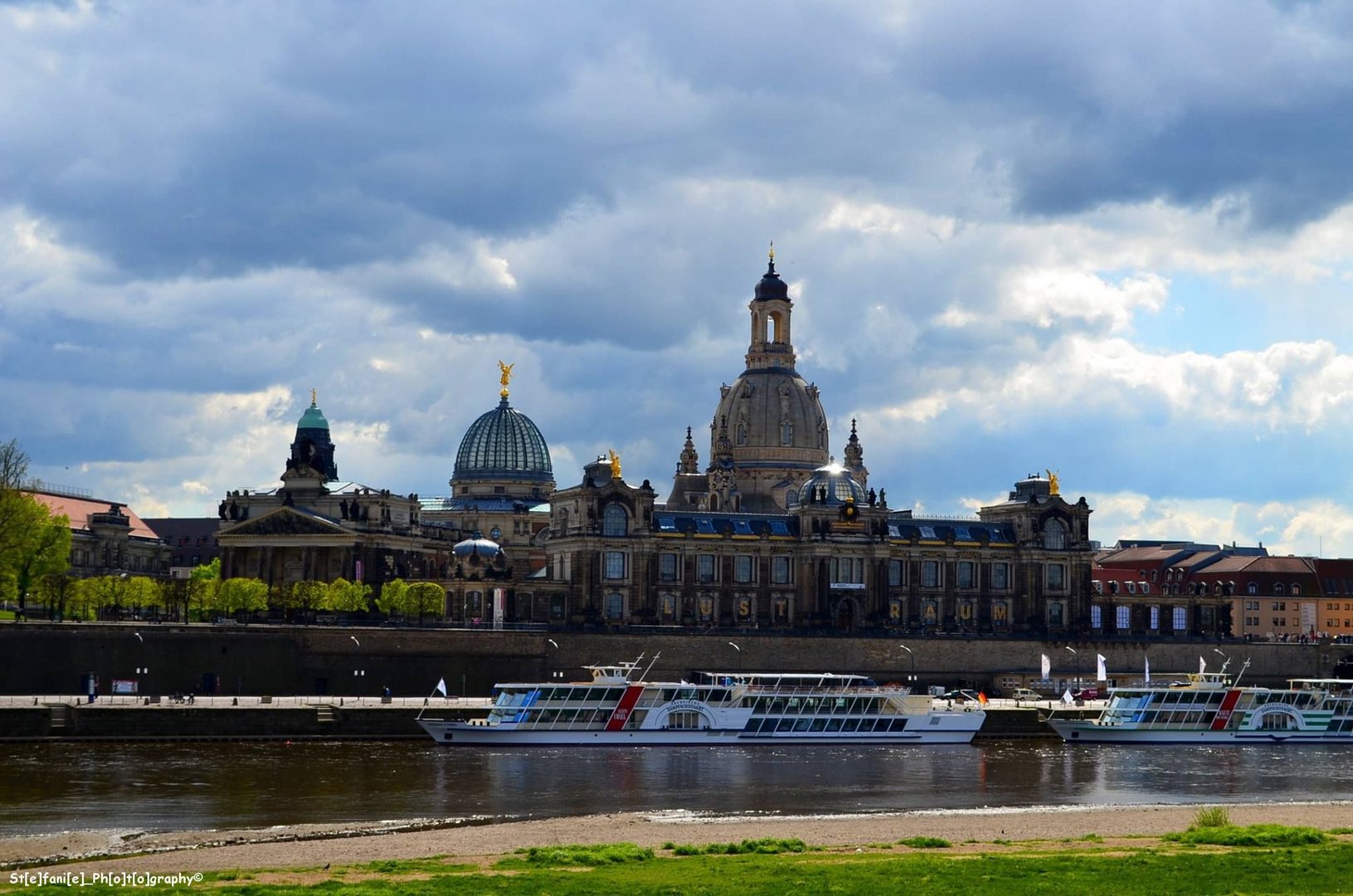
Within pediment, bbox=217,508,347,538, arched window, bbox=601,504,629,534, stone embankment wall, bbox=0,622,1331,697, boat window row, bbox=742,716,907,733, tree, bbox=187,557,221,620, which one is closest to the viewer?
boat window row, bbox=742,716,907,733

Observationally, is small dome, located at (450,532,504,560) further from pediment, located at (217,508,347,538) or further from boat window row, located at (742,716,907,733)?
boat window row, located at (742,716,907,733)

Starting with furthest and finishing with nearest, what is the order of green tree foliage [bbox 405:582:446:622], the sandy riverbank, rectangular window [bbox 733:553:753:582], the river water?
rectangular window [bbox 733:553:753:582], green tree foliage [bbox 405:582:446:622], the river water, the sandy riverbank

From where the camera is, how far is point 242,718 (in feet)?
312

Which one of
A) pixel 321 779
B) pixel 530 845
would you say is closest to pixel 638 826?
pixel 530 845

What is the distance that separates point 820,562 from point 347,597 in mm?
37409

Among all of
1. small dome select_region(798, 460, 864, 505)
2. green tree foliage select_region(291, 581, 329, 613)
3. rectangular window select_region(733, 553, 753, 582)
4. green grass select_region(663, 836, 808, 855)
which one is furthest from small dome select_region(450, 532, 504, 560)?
green grass select_region(663, 836, 808, 855)

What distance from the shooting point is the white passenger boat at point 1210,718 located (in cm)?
10431

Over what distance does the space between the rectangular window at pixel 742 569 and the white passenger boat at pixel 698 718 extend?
1792 inches

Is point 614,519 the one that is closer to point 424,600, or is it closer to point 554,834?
point 424,600

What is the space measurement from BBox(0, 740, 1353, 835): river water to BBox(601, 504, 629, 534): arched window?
52.3 meters

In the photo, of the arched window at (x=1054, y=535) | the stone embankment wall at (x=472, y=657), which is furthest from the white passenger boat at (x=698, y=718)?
the arched window at (x=1054, y=535)

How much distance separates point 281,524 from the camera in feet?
524

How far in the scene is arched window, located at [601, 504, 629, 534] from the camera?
486 ft

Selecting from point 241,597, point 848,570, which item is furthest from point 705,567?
point 241,597
